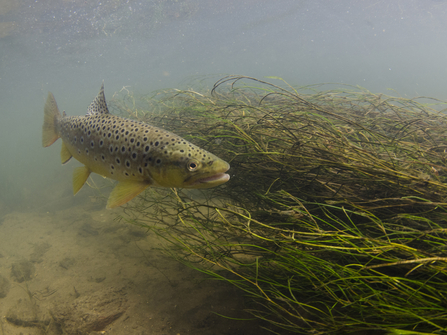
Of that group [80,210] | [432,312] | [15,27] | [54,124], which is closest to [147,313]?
[432,312]

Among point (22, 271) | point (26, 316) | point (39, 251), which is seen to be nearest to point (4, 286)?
point (22, 271)

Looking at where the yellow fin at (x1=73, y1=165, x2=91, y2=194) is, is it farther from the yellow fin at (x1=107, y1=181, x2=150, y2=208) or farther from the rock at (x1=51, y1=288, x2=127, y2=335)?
the rock at (x1=51, y1=288, x2=127, y2=335)

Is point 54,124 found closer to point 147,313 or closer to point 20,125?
point 147,313

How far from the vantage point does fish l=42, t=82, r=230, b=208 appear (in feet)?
8.18

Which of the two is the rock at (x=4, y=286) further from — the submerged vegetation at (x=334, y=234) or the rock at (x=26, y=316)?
the submerged vegetation at (x=334, y=234)

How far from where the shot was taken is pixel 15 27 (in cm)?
2428

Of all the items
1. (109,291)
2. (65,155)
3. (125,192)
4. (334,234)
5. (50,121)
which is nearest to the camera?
(334,234)

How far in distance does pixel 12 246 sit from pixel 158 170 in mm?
10128

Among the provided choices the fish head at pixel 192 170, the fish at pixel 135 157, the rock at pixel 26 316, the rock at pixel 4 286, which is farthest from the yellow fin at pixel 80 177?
the rock at pixel 4 286

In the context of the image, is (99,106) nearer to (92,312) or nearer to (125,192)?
(125,192)

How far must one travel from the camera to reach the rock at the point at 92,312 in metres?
3.12

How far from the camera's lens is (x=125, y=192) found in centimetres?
269

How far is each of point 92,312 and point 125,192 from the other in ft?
7.00

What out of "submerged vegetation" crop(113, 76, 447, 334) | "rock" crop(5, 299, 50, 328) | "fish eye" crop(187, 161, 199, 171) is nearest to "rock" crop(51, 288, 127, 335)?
"rock" crop(5, 299, 50, 328)
